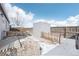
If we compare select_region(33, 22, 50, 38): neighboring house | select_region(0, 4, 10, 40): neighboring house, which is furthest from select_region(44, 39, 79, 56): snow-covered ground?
select_region(0, 4, 10, 40): neighboring house

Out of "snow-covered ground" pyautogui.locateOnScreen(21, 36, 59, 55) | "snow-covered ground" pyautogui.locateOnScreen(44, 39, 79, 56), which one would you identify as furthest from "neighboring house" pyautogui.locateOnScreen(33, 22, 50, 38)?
"snow-covered ground" pyautogui.locateOnScreen(44, 39, 79, 56)

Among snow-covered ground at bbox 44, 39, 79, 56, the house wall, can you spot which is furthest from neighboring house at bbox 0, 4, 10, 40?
snow-covered ground at bbox 44, 39, 79, 56

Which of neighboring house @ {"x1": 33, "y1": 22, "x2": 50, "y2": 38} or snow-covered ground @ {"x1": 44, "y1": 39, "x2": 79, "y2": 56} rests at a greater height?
neighboring house @ {"x1": 33, "y1": 22, "x2": 50, "y2": 38}

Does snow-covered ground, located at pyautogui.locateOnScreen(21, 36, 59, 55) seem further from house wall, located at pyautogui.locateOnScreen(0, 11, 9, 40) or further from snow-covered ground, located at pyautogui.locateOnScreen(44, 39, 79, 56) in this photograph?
house wall, located at pyautogui.locateOnScreen(0, 11, 9, 40)

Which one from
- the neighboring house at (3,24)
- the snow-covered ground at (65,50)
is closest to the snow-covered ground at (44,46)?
the snow-covered ground at (65,50)

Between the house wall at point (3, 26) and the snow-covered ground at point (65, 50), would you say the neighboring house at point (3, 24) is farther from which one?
the snow-covered ground at point (65, 50)

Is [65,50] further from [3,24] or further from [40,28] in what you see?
[3,24]

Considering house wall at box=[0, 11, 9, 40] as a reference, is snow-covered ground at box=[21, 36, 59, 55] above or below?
below

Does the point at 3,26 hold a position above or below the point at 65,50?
above

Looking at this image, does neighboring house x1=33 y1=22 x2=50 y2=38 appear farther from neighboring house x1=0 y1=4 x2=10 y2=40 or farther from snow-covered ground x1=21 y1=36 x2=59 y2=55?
neighboring house x1=0 y1=4 x2=10 y2=40

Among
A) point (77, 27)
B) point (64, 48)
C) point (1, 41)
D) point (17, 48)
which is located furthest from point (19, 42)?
point (77, 27)

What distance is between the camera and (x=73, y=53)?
6.31 feet

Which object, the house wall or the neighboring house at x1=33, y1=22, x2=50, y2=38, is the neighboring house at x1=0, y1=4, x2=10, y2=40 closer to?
the house wall

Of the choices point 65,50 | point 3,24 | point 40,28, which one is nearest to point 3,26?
point 3,24
